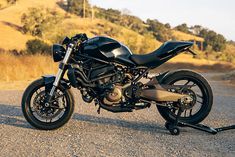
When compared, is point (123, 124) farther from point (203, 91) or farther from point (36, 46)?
point (36, 46)

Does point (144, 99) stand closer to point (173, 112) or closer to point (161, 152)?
point (173, 112)

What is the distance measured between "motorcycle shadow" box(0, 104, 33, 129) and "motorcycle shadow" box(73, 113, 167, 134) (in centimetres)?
103

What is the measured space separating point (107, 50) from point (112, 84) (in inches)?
21.4

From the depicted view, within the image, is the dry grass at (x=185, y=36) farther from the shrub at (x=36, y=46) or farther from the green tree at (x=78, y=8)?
the shrub at (x=36, y=46)

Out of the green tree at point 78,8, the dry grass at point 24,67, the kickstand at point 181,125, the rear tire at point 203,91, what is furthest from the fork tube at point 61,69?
the green tree at point 78,8

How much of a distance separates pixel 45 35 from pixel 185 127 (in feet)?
152

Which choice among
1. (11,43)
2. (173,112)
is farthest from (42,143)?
(11,43)

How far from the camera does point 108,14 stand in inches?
3556

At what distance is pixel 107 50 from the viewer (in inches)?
244

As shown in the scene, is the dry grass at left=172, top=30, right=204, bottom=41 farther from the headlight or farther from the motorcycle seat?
the headlight

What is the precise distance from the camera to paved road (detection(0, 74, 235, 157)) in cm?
514

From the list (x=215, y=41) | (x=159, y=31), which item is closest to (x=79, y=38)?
(x=215, y=41)

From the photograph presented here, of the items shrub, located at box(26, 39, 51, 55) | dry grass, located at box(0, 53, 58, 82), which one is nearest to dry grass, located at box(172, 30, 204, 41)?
shrub, located at box(26, 39, 51, 55)

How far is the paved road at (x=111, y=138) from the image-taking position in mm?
5145
